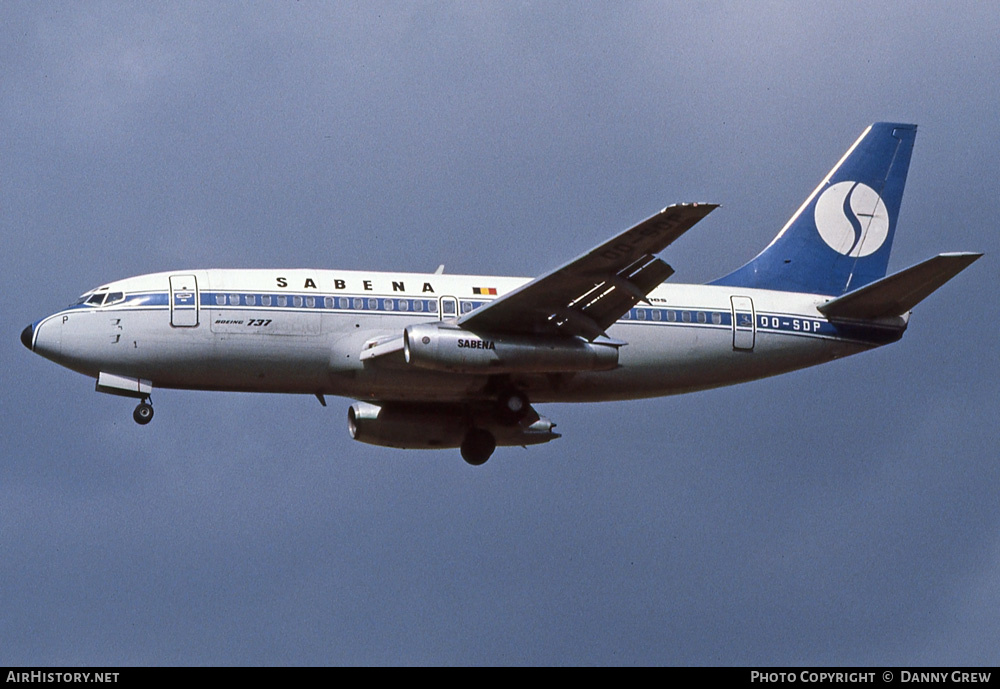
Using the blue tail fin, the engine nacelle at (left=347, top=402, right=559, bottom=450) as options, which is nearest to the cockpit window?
the engine nacelle at (left=347, top=402, right=559, bottom=450)

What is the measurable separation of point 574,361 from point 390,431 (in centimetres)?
789

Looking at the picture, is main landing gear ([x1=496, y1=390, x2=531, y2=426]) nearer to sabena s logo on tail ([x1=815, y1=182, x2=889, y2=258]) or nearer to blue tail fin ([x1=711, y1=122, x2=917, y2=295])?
blue tail fin ([x1=711, y1=122, x2=917, y2=295])

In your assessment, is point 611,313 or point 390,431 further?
point 390,431

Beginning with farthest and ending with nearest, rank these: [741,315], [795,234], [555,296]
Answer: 1. [795,234]
2. [741,315]
3. [555,296]

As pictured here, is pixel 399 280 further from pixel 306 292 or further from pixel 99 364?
pixel 99 364

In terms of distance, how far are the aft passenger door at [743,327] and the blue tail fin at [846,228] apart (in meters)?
2.00

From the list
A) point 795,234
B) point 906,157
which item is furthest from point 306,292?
point 906,157

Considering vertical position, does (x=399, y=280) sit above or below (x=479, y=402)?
above

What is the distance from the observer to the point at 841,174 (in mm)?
56094

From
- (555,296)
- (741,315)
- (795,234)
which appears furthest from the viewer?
(795,234)

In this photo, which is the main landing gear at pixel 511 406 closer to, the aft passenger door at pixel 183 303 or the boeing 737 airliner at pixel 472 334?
the boeing 737 airliner at pixel 472 334

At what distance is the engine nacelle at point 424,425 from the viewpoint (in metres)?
52.5

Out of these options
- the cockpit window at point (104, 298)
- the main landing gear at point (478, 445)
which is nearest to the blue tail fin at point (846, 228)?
the main landing gear at point (478, 445)

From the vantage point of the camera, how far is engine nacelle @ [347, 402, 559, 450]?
52.5m
